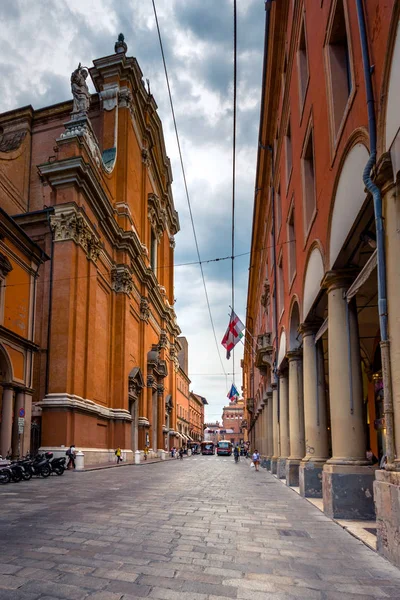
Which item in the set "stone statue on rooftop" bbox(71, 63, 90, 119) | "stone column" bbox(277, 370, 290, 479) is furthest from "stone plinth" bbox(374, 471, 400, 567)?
"stone statue on rooftop" bbox(71, 63, 90, 119)

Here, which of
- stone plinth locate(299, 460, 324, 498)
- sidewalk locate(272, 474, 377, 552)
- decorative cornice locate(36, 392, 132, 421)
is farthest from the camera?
decorative cornice locate(36, 392, 132, 421)

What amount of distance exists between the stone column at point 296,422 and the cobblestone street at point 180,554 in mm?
4686

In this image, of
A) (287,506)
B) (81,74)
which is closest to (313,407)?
(287,506)

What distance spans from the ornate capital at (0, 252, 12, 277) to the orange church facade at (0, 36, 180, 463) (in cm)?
572

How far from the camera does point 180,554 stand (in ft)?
18.6

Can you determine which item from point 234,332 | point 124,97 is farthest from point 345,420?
point 124,97

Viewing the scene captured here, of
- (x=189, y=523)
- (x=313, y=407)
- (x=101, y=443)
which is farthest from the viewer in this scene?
(x=101, y=443)

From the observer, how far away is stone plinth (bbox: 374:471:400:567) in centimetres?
508

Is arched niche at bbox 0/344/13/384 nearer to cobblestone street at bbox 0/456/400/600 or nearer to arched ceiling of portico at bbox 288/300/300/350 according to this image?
cobblestone street at bbox 0/456/400/600

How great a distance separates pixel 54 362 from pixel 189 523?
17052 millimetres

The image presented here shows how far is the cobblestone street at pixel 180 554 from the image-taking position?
14.4 feet

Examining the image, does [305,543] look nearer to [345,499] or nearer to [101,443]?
[345,499]

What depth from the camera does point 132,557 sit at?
5.48 meters

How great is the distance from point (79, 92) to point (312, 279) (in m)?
21.7
